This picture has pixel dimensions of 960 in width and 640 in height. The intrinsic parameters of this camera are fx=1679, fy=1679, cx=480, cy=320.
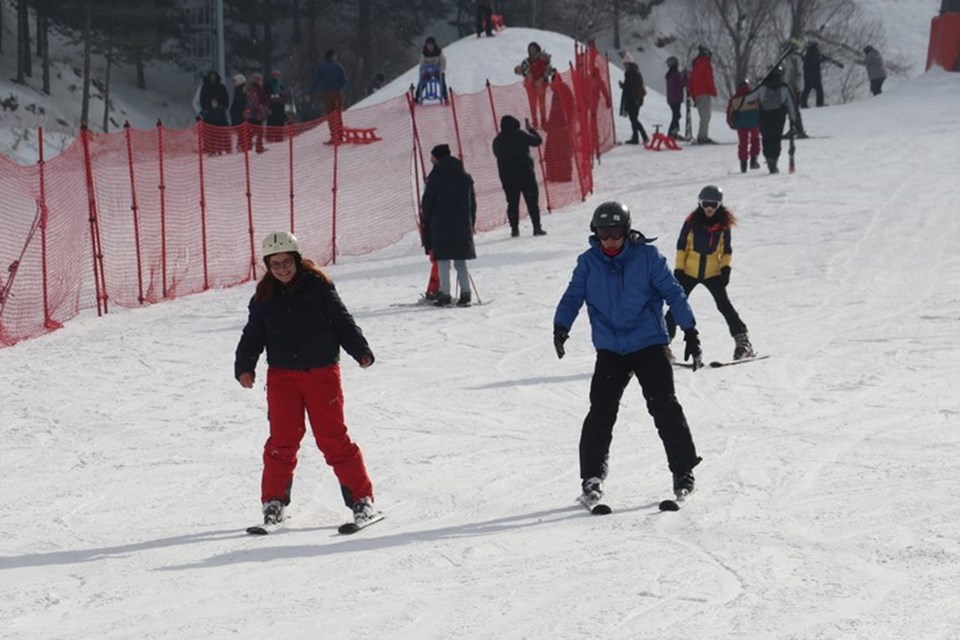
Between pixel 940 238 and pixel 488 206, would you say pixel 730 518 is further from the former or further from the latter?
pixel 488 206

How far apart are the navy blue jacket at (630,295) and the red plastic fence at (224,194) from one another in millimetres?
8159

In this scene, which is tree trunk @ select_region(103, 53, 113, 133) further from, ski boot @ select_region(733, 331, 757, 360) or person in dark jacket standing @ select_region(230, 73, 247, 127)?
ski boot @ select_region(733, 331, 757, 360)

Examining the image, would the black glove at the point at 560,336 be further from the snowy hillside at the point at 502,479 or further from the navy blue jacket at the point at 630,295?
the snowy hillside at the point at 502,479

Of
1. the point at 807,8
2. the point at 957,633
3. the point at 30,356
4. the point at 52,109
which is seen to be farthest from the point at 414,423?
the point at 807,8

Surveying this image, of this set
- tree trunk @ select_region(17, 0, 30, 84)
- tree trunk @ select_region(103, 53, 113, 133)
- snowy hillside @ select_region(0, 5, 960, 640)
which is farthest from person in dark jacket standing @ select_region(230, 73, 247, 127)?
tree trunk @ select_region(17, 0, 30, 84)

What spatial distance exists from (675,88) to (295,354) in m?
22.9

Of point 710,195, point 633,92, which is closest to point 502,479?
point 710,195

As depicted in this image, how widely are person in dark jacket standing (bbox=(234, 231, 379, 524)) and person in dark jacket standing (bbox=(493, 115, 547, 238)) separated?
12132 millimetres

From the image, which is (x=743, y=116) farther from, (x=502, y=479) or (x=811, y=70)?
(x=502, y=479)

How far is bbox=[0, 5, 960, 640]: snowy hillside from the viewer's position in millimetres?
6801

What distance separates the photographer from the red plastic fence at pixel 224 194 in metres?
17.5

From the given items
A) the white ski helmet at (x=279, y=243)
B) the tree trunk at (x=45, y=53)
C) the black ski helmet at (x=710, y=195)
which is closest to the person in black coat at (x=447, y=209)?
the black ski helmet at (x=710, y=195)

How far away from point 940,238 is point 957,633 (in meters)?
14.1

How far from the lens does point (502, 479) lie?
955 cm
